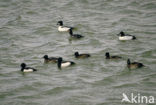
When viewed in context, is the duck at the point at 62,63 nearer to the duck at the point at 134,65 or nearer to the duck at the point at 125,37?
the duck at the point at 134,65

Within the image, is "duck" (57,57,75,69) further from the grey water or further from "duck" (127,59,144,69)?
"duck" (127,59,144,69)

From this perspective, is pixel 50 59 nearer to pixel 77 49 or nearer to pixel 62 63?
pixel 62 63

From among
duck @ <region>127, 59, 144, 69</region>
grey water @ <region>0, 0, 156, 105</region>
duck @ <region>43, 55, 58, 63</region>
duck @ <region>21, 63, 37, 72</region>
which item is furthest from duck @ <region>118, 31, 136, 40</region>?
duck @ <region>21, 63, 37, 72</region>

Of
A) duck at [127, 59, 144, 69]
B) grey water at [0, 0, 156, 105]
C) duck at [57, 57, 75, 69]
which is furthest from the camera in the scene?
duck at [57, 57, 75, 69]

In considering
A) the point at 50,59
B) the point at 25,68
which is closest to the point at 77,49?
the point at 50,59

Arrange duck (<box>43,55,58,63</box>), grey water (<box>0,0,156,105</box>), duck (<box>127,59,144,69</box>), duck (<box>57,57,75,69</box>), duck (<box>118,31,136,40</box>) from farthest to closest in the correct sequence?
1. duck (<box>118,31,136,40</box>)
2. duck (<box>43,55,58,63</box>)
3. duck (<box>57,57,75,69</box>)
4. duck (<box>127,59,144,69</box>)
5. grey water (<box>0,0,156,105</box>)

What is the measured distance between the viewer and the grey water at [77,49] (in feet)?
56.0

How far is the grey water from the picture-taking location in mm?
17062

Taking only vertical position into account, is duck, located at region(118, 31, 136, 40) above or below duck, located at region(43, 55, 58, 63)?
above

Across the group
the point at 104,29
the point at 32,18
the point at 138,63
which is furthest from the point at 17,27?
the point at 138,63

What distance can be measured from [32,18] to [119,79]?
13644 millimetres

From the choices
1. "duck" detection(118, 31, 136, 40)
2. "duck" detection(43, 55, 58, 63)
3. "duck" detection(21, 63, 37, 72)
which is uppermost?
"duck" detection(118, 31, 136, 40)

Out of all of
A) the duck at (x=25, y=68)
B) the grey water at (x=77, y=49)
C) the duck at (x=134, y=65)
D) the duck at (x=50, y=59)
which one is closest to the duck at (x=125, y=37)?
the grey water at (x=77, y=49)

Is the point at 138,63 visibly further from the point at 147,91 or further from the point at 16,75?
the point at 16,75
